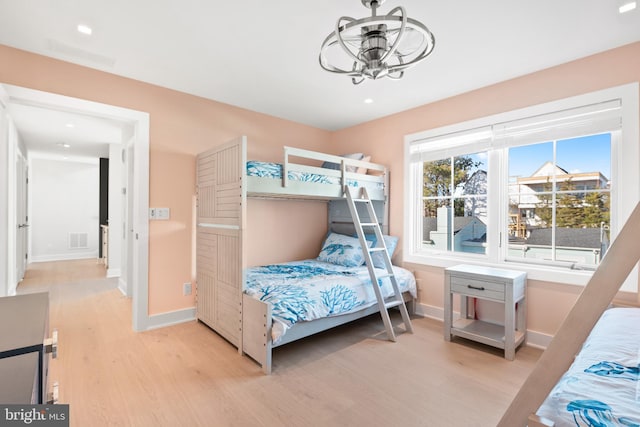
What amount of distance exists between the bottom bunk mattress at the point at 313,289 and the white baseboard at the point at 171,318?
781mm

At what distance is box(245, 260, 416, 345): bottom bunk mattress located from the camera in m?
2.33

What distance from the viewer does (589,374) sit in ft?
3.82

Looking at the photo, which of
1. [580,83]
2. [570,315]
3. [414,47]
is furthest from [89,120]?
[580,83]

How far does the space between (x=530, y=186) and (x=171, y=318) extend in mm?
3735

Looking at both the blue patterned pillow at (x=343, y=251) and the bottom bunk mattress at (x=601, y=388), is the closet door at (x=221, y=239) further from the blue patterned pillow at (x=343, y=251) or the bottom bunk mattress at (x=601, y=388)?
the bottom bunk mattress at (x=601, y=388)

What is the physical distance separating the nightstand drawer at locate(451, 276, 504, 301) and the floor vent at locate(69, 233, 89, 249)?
27.9 feet

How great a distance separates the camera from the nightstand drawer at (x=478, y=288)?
256 centimetres

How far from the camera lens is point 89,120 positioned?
4.03m

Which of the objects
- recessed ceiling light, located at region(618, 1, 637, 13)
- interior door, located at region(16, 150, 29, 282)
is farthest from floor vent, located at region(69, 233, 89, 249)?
recessed ceiling light, located at region(618, 1, 637, 13)

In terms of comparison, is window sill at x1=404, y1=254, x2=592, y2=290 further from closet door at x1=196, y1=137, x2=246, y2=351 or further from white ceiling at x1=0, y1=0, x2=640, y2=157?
closet door at x1=196, y1=137, x2=246, y2=351

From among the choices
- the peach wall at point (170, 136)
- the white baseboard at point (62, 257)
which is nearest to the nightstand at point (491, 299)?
the peach wall at point (170, 136)

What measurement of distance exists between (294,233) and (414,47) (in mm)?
2700

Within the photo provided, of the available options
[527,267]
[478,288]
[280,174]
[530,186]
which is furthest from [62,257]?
[530,186]

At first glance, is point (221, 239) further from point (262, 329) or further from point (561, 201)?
point (561, 201)
